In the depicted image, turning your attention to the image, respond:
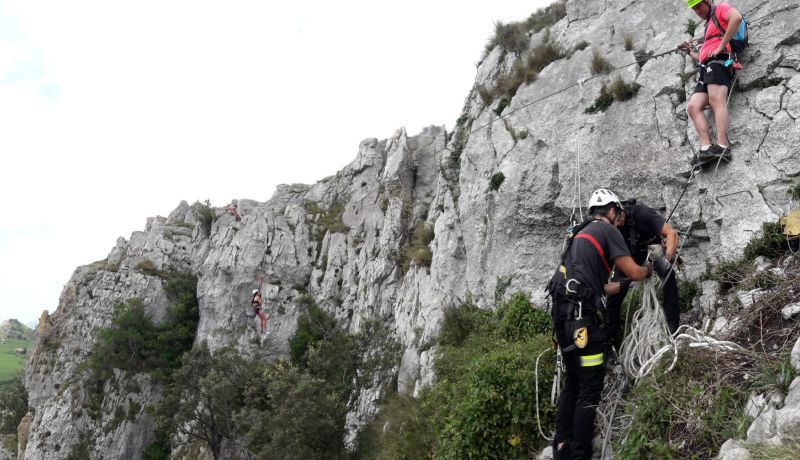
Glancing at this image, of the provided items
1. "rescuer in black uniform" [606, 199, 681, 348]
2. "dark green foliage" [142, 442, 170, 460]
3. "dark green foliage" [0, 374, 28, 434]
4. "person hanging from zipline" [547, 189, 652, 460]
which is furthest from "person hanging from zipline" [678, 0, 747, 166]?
"dark green foliage" [0, 374, 28, 434]

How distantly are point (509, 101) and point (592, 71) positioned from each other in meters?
2.74

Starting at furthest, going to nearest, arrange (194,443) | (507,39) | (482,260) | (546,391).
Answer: (194,443) < (507,39) < (482,260) < (546,391)

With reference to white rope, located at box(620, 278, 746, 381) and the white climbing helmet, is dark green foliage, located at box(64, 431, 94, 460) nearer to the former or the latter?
white rope, located at box(620, 278, 746, 381)

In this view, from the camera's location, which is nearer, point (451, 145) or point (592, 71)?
point (592, 71)

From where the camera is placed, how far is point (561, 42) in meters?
12.7

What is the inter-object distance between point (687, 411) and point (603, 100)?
23.6 ft

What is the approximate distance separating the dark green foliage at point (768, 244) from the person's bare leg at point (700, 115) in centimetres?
187

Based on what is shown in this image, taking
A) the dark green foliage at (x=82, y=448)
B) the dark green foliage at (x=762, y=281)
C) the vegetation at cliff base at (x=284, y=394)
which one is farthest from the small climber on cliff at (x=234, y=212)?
the dark green foliage at (x=762, y=281)

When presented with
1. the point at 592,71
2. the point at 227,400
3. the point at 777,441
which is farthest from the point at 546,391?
the point at 227,400

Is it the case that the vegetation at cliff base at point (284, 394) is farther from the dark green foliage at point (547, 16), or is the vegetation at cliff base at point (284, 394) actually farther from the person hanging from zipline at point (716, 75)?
the person hanging from zipline at point (716, 75)

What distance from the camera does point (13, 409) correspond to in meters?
40.8

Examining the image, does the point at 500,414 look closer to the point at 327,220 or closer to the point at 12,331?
the point at 327,220

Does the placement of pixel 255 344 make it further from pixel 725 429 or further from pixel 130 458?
pixel 725 429

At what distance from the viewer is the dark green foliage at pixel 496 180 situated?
10812mm
